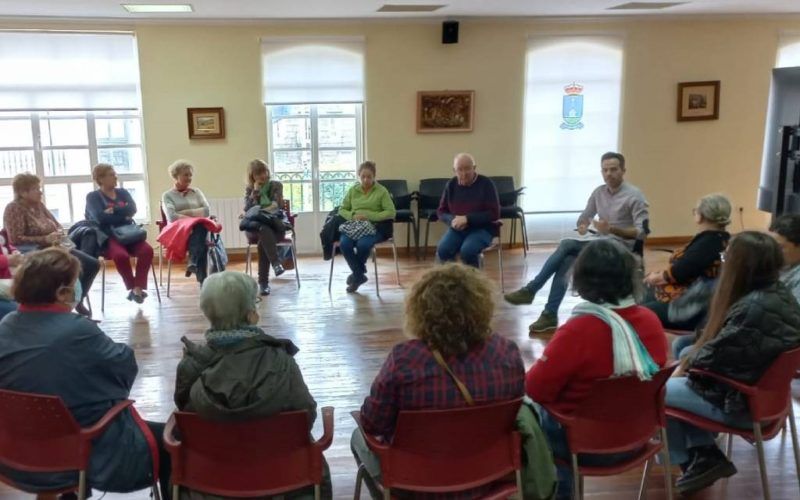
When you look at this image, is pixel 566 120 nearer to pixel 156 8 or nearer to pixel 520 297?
pixel 520 297

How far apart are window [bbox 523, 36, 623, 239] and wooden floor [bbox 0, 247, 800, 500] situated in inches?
37.3

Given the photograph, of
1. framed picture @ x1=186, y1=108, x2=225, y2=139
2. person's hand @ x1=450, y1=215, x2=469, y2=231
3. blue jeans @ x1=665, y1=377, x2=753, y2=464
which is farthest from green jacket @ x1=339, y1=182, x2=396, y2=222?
blue jeans @ x1=665, y1=377, x2=753, y2=464

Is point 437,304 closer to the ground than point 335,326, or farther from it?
farther from it

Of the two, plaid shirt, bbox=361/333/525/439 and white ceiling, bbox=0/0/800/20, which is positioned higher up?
white ceiling, bbox=0/0/800/20

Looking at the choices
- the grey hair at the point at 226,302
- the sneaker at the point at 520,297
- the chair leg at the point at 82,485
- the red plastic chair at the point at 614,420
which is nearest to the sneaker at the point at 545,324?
the sneaker at the point at 520,297

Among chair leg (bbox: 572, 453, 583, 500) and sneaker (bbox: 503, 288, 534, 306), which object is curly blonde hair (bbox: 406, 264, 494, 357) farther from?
sneaker (bbox: 503, 288, 534, 306)

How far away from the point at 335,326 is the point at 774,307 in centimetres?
316

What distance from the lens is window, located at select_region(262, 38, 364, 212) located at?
284 inches

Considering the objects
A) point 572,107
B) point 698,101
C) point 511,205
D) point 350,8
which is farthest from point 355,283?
point 698,101

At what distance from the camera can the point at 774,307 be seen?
Answer: 91.0 inches

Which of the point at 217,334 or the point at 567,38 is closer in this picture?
the point at 217,334

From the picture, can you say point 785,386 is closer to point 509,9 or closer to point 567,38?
point 509,9

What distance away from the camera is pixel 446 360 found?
1.88 m

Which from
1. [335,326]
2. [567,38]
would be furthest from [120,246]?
[567,38]
